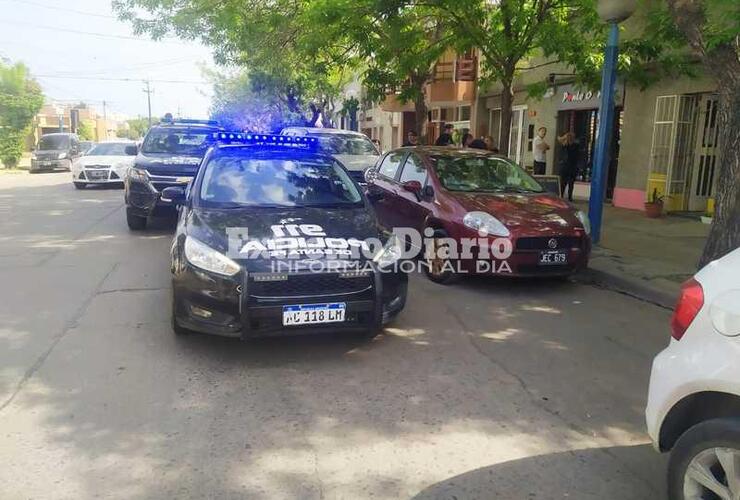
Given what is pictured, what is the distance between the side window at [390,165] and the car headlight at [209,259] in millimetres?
4514

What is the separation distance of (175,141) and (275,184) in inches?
245

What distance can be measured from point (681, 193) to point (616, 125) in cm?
273

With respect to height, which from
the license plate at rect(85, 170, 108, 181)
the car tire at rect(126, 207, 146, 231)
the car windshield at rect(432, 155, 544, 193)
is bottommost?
the car tire at rect(126, 207, 146, 231)

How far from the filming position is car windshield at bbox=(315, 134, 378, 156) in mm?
12766

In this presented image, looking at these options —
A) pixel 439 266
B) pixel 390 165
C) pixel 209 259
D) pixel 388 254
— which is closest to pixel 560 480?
pixel 388 254

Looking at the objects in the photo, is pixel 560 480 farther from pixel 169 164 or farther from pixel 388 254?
pixel 169 164

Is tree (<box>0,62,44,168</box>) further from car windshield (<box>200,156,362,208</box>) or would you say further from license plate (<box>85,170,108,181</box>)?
car windshield (<box>200,156,362,208</box>)

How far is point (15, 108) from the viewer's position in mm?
35406

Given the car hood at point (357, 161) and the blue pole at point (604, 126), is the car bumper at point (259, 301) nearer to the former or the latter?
the blue pole at point (604, 126)

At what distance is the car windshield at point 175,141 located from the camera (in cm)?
1083

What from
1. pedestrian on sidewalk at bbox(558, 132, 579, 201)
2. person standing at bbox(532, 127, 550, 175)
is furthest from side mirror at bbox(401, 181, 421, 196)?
person standing at bbox(532, 127, 550, 175)

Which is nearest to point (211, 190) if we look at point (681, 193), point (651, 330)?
point (651, 330)

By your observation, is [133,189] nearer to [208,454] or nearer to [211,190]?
[211,190]

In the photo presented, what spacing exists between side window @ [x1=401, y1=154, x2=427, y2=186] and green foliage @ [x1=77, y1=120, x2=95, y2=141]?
61.4 metres
